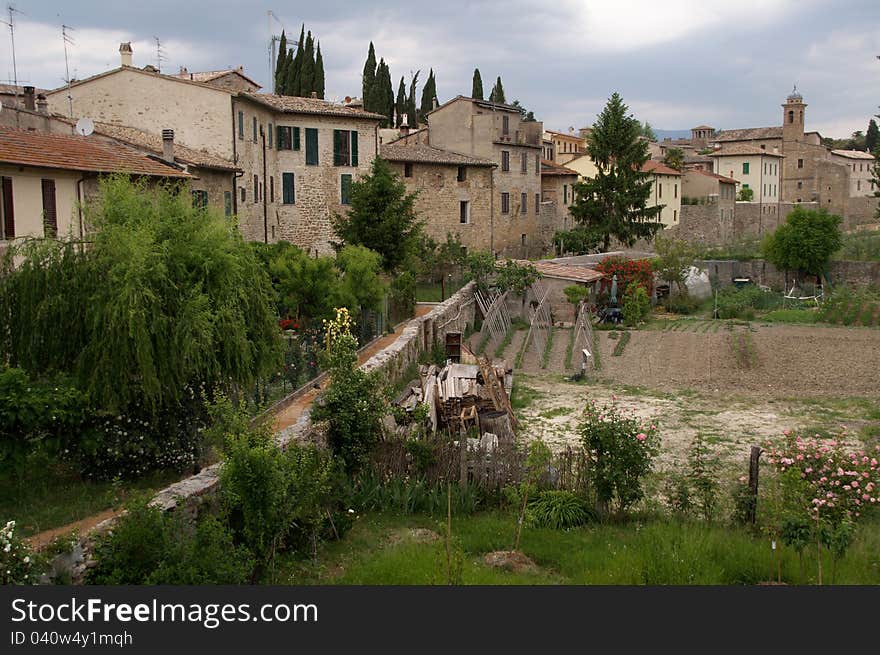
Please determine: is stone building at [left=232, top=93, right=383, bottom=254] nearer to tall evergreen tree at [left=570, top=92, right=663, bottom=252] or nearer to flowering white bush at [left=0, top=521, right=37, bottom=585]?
tall evergreen tree at [left=570, top=92, right=663, bottom=252]

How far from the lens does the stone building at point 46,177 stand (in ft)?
60.3

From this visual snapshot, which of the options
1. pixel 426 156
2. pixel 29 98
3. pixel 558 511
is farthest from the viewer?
pixel 426 156

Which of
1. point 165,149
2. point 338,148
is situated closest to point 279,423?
point 165,149

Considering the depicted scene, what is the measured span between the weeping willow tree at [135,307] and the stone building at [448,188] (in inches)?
1339

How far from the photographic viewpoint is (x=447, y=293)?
37.3 meters

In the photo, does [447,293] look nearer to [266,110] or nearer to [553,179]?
[266,110]

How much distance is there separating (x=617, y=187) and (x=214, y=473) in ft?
148

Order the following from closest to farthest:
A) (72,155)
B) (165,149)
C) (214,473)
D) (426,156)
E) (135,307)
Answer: (214,473) → (135,307) → (72,155) → (165,149) → (426,156)

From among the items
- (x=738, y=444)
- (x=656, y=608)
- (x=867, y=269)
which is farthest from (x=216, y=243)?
(x=867, y=269)

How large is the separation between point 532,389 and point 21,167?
524 inches

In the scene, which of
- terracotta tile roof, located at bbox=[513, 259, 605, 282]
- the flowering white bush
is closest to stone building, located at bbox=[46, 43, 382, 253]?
terracotta tile roof, located at bbox=[513, 259, 605, 282]

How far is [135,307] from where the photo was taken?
1110 centimetres

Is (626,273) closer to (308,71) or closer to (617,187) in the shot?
(617,187)

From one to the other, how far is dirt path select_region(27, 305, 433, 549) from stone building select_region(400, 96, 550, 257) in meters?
25.8
